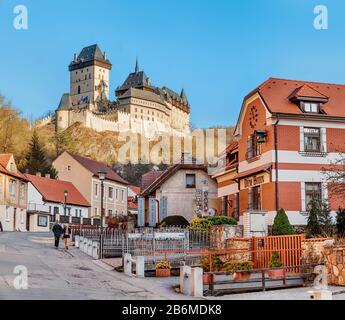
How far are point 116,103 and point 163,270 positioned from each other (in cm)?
14741

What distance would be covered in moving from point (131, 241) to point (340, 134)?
12.7m

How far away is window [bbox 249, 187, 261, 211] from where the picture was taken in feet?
110

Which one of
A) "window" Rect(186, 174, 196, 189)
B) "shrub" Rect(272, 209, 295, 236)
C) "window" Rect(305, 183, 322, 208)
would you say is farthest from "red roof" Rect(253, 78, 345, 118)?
"window" Rect(186, 174, 196, 189)

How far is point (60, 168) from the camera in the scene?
76.0 meters

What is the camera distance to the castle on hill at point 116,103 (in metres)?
153

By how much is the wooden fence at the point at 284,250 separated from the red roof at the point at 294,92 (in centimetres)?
1042

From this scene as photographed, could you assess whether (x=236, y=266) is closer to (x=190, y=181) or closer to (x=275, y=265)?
(x=275, y=265)

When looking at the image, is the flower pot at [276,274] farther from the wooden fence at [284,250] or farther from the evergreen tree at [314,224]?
the evergreen tree at [314,224]

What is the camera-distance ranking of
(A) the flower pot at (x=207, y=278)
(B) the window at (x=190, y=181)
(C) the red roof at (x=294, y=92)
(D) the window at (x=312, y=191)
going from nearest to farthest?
(A) the flower pot at (x=207, y=278) < (D) the window at (x=312, y=191) < (C) the red roof at (x=294, y=92) < (B) the window at (x=190, y=181)

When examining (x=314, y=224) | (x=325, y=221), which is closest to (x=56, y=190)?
(x=325, y=221)

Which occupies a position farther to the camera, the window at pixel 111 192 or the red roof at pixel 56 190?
the window at pixel 111 192

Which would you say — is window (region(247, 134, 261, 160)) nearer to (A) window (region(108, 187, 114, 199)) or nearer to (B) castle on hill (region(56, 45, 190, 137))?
(A) window (region(108, 187, 114, 199))

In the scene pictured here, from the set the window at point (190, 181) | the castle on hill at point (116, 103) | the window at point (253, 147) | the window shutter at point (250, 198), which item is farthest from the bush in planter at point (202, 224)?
the castle on hill at point (116, 103)

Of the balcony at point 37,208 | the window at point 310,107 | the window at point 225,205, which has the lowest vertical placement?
the window at point 225,205
